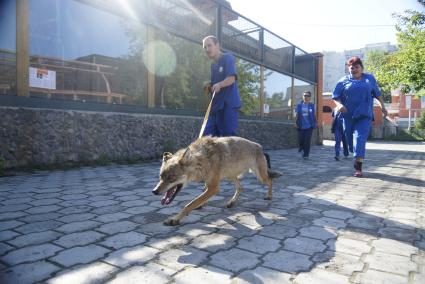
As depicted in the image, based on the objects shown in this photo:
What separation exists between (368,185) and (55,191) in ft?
17.0

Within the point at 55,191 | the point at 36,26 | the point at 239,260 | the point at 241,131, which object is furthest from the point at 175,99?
the point at 239,260

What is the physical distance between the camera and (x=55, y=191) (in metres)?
4.74

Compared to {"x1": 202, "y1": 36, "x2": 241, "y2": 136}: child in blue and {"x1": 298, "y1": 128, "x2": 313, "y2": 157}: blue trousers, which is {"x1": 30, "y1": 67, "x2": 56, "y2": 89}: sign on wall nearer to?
{"x1": 202, "y1": 36, "x2": 241, "y2": 136}: child in blue

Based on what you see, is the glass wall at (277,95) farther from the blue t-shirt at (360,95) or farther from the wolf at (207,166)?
the wolf at (207,166)

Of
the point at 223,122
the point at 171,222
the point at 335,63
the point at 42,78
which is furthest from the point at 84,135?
the point at 335,63

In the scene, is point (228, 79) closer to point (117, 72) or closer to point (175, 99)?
point (117, 72)

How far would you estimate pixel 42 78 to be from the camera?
22.9ft

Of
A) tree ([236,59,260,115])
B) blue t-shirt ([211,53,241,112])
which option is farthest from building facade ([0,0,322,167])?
blue t-shirt ([211,53,241,112])

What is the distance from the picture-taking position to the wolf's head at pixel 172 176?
3295 mm

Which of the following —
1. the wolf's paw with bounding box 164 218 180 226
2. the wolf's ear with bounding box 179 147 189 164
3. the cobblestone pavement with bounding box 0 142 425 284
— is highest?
the wolf's ear with bounding box 179 147 189 164

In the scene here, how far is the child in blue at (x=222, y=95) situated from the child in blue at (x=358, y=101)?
2.70 metres

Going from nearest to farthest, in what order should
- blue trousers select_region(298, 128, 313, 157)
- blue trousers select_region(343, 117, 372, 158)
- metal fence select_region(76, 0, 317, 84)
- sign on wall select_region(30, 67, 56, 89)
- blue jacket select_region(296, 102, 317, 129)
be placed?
blue trousers select_region(343, 117, 372, 158) < sign on wall select_region(30, 67, 56, 89) < metal fence select_region(76, 0, 317, 84) < blue jacket select_region(296, 102, 317, 129) < blue trousers select_region(298, 128, 313, 157)

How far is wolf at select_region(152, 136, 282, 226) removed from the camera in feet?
10.9

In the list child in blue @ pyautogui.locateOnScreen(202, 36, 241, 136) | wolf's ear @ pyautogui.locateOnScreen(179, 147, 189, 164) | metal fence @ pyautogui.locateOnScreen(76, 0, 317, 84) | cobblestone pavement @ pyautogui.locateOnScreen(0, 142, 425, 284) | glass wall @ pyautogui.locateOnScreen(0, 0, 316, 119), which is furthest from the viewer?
metal fence @ pyautogui.locateOnScreen(76, 0, 317, 84)
